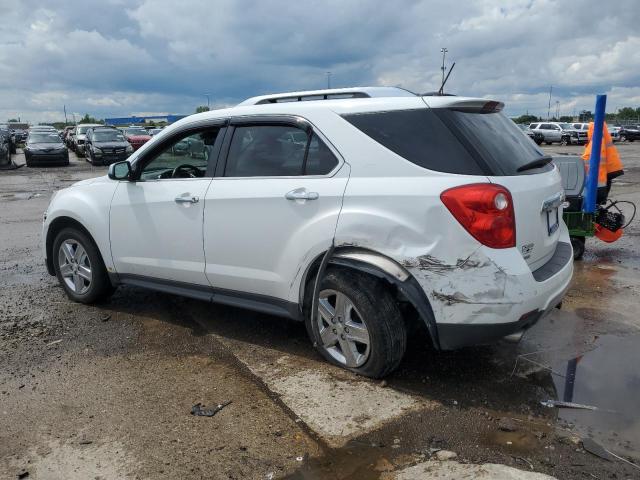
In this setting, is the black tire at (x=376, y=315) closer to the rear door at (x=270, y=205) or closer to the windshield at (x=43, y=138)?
the rear door at (x=270, y=205)

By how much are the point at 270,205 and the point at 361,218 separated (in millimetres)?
719

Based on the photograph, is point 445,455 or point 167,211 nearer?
point 445,455

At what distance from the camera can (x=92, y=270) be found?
5066 mm

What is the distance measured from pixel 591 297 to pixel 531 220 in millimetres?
2465

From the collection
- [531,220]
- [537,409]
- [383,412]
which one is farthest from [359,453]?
[531,220]

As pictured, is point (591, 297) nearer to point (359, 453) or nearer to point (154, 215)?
point (359, 453)

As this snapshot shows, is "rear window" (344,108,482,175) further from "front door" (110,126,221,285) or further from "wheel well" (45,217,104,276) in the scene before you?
"wheel well" (45,217,104,276)

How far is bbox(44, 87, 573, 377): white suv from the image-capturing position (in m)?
3.14

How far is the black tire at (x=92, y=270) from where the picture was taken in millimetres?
5031

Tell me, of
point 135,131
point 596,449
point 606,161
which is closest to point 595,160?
point 606,161

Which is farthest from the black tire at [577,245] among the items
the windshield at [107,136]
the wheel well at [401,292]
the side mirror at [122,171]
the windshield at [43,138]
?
the windshield at [43,138]

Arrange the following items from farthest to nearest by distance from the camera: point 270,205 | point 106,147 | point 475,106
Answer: point 106,147 → point 270,205 → point 475,106

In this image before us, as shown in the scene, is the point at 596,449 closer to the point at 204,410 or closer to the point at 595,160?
the point at 204,410

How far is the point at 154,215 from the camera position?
4441 mm
